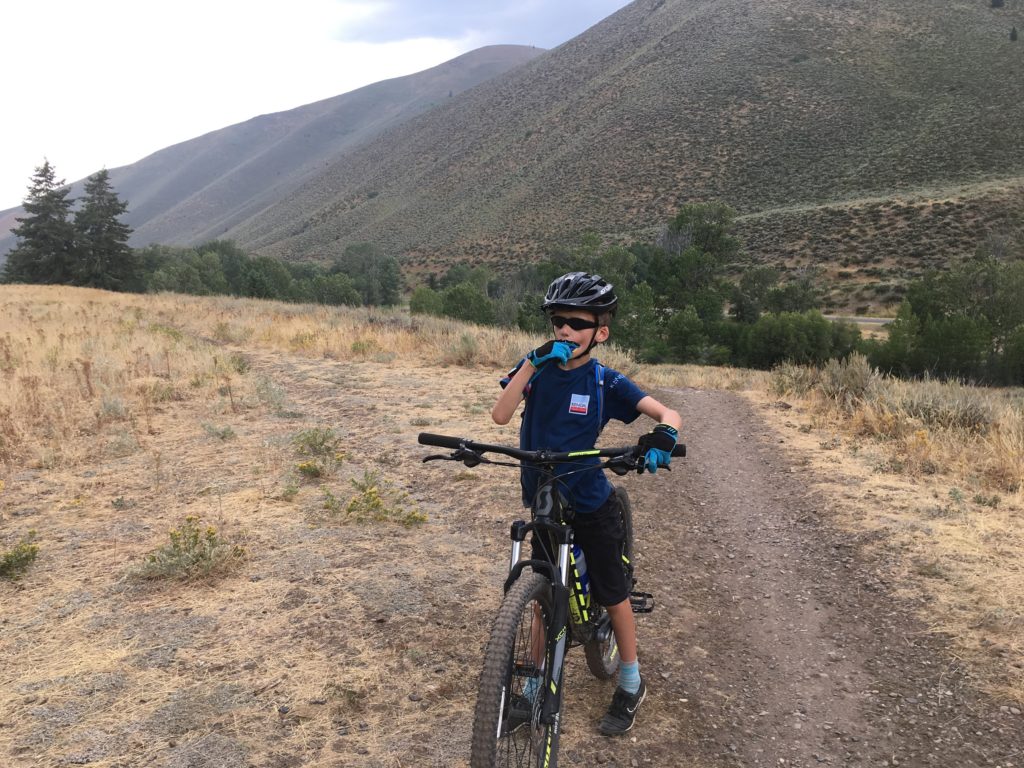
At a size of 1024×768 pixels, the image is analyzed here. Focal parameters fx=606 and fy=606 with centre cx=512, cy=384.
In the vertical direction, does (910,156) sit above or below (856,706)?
above

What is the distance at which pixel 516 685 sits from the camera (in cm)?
235

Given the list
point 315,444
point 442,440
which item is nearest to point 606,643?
point 442,440

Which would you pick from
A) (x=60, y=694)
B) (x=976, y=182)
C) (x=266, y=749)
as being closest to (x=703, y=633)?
(x=266, y=749)

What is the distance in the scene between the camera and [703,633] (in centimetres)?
392

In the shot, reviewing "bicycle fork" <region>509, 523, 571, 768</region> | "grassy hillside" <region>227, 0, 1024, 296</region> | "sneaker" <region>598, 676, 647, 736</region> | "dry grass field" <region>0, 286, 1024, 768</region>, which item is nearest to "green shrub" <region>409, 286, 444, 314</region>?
"grassy hillside" <region>227, 0, 1024, 296</region>

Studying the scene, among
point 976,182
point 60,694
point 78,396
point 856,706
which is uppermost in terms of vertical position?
point 976,182

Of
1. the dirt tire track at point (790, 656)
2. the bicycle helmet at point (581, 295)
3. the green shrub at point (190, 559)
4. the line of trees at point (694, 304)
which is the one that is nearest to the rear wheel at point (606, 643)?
the dirt tire track at point (790, 656)

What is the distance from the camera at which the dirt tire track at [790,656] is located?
294 centimetres

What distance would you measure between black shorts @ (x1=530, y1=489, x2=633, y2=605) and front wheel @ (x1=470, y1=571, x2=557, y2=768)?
35 cm

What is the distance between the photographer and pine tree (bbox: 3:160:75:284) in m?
44.8

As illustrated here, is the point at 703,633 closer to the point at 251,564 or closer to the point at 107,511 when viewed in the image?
the point at 251,564

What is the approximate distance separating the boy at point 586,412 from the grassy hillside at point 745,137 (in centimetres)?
5748

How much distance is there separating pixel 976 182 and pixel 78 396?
229 ft

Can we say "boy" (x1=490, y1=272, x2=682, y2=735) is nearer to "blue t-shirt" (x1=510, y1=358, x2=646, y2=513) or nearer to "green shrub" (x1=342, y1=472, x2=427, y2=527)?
"blue t-shirt" (x1=510, y1=358, x2=646, y2=513)
